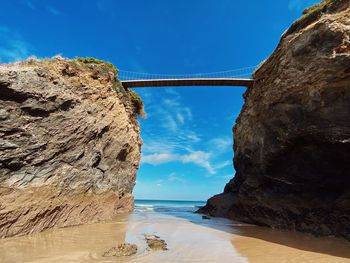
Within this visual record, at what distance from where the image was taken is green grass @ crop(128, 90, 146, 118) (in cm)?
2597

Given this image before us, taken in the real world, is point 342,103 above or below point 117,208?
above

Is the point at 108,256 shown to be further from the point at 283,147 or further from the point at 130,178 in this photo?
the point at 130,178

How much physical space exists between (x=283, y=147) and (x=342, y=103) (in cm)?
382

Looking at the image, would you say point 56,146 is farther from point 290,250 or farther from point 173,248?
point 290,250

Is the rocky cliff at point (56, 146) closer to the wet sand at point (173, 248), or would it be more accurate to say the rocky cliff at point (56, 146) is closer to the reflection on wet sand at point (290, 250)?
the wet sand at point (173, 248)

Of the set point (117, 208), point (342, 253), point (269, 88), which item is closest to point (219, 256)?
point (342, 253)

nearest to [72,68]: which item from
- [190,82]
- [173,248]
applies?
[173,248]

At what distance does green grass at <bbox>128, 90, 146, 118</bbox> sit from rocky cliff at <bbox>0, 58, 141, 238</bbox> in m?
5.77

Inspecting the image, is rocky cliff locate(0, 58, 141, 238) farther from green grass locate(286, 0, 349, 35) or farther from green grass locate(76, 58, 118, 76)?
green grass locate(286, 0, 349, 35)

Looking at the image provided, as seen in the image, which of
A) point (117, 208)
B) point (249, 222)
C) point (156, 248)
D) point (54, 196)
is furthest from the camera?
point (117, 208)

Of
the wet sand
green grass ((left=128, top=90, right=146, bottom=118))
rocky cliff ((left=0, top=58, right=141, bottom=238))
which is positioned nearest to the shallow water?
the wet sand

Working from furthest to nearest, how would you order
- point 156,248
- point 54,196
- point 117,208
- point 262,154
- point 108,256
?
point 117,208, point 262,154, point 54,196, point 156,248, point 108,256

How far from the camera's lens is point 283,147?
15.1 metres

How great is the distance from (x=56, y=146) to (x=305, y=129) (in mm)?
10938
